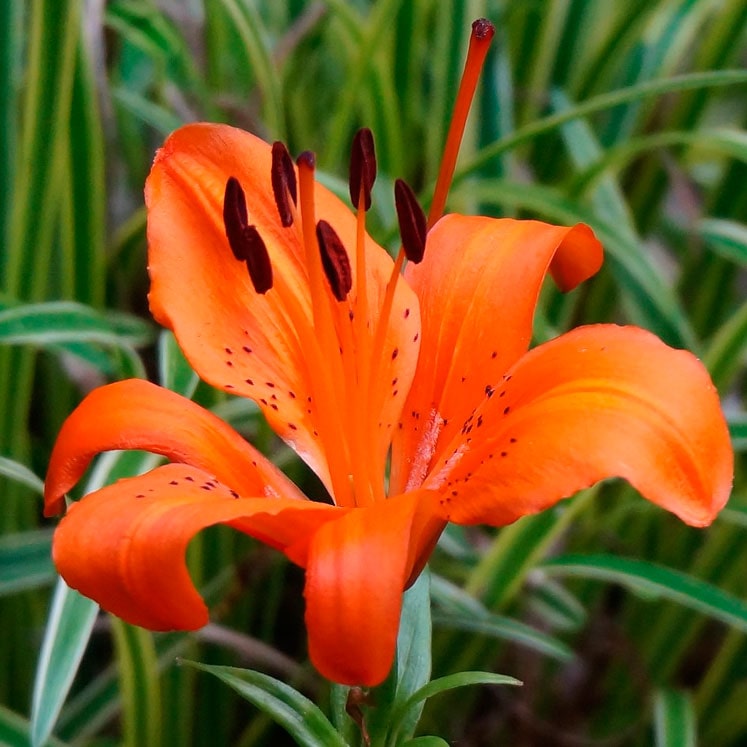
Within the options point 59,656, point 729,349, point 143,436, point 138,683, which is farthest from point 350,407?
point 729,349

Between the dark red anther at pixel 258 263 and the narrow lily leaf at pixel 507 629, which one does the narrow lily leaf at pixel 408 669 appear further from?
the narrow lily leaf at pixel 507 629

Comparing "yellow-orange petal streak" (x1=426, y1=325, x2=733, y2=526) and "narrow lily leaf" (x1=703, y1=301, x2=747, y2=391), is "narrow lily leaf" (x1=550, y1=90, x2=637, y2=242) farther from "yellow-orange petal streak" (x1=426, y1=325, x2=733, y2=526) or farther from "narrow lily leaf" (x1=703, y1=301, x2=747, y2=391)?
"yellow-orange petal streak" (x1=426, y1=325, x2=733, y2=526)

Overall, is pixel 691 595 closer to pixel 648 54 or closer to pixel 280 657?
pixel 280 657

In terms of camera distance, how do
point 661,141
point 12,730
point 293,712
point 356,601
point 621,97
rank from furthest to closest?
point 661,141 < point 621,97 < point 12,730 < point 293,712 < point 356,601

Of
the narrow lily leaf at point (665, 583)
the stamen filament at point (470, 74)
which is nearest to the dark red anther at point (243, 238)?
the stamen filament at point (470, 74)

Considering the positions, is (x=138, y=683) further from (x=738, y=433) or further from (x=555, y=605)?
(x=738, y=433)

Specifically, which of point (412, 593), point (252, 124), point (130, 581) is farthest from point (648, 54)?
point (130, 581)
